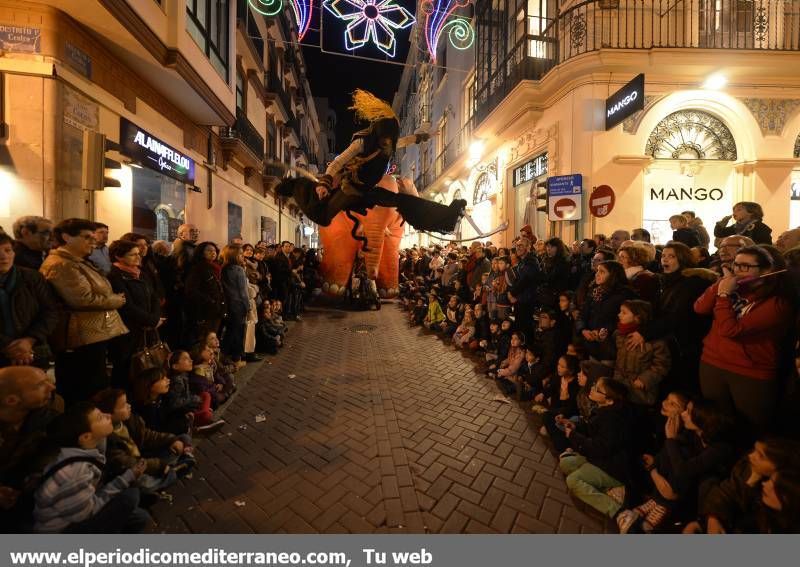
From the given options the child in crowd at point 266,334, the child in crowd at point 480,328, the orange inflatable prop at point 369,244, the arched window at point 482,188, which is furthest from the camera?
the arched window at point 482,188

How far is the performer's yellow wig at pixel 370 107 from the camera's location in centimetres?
598

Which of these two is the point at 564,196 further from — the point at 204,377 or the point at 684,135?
the point at 204,377

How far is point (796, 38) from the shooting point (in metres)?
9.02

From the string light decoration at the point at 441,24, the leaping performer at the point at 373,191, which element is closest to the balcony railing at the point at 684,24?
the string light decoration at the point at 441,24

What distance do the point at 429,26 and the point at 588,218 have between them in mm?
7161

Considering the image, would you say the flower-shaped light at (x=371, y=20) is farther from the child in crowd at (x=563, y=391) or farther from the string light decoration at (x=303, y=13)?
the child in crowd at (x=563, y=391)

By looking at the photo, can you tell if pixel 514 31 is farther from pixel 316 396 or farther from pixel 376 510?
pixel 376 510

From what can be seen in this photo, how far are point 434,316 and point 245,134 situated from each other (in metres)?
9.83

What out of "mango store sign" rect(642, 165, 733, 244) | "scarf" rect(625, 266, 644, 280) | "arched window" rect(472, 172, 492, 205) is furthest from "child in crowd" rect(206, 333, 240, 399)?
"arched window" rect(472, 172, 492, 205)

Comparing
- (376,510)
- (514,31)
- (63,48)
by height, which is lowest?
(376,510)

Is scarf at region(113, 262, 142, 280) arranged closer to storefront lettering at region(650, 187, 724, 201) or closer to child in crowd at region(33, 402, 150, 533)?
child in crowd at region(33, 402, 150, 533)

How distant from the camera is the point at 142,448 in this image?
3.18 m

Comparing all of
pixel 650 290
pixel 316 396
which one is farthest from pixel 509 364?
pixel 316 396

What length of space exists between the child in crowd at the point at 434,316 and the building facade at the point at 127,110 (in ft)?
15.8
